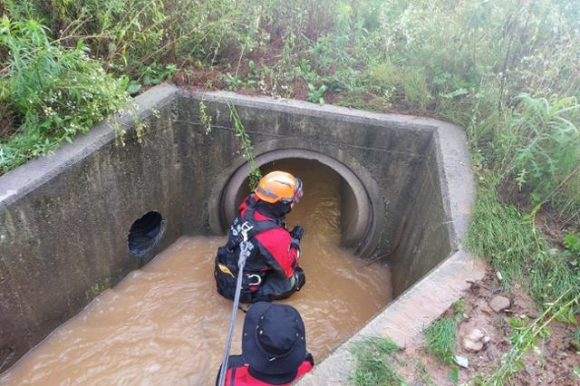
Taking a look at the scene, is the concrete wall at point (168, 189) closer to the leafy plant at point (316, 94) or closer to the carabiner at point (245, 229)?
the leafy plant at point (316, 94)

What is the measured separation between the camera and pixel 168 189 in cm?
474

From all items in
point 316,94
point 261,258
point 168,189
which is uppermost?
point 316,94

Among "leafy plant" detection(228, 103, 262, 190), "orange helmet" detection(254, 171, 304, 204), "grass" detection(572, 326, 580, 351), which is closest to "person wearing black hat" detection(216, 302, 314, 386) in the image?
"orange helmet" detection(254, 171, 304, 204)

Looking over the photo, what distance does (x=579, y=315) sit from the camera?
2.87m

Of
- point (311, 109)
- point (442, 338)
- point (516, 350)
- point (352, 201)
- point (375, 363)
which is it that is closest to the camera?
point (516, 350)

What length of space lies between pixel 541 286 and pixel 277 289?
220cm

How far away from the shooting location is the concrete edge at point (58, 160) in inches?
125

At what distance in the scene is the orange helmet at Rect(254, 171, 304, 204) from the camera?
3.81 meters

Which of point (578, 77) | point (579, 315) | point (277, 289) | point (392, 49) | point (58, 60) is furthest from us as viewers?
point (392, 49)

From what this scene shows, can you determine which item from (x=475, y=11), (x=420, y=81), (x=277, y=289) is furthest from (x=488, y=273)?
(x=475, y=11)

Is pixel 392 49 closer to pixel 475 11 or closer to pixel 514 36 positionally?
pixel 475 11

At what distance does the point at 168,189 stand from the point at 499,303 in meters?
3.32

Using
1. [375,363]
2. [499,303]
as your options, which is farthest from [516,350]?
[499,303]

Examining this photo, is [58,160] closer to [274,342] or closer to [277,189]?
[277,189]
